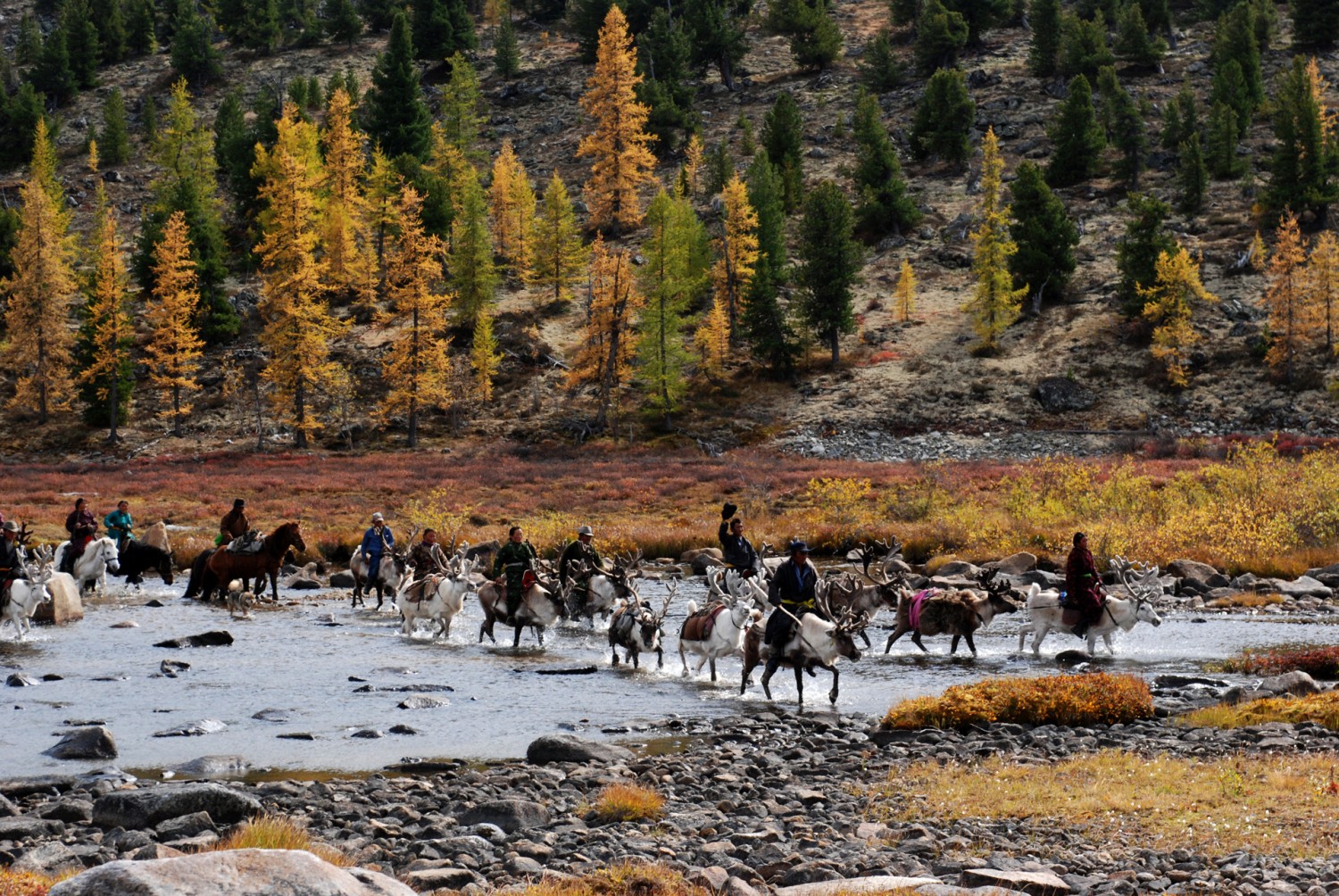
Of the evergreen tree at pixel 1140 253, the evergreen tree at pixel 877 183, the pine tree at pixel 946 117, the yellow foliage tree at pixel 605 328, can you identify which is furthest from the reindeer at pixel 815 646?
the pine tree at pixel 946 117

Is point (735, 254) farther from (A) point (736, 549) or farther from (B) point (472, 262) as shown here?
(A) point (736, 549)

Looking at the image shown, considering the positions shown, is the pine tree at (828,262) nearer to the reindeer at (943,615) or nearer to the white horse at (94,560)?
the white horse at (94,560)

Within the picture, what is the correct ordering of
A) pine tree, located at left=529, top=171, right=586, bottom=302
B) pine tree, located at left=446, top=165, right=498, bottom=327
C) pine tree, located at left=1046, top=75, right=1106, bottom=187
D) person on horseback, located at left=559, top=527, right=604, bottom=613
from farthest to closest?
1. pine tree, located at left=1046, top=75, right=1106, bottom=187
2. pine tree, located at left=529, top=171, right=586, bottom=302
3. pine tree, located at left=446, top=165, right=498, bottom=327
4. person on horseback, located at left=559, top=527, right=604, bottom=613

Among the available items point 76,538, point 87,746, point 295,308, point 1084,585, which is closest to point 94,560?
point 76,538

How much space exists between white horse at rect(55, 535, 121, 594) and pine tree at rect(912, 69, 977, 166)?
85.3 m

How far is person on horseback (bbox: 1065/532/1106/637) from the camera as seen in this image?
2107 centimetres

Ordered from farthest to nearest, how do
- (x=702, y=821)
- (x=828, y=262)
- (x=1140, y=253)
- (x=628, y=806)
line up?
(x=1140, y=253) → (x=828, y=262) → (x=628, y=806) → (x=702, y=821)

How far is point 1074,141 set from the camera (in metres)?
95.1

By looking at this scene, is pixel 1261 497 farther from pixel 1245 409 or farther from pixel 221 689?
pixel 1245 409

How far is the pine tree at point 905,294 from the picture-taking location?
83438 millimetres

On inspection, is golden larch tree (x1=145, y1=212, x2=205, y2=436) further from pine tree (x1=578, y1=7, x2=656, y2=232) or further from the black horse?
the black horse

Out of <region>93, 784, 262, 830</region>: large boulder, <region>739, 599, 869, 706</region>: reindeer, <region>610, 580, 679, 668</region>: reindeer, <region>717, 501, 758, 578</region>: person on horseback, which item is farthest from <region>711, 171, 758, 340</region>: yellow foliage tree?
<region>93, 784, 262, 830</region>: large boulder

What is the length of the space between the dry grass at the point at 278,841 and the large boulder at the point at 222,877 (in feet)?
7.15

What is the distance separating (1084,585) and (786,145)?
265 feet
